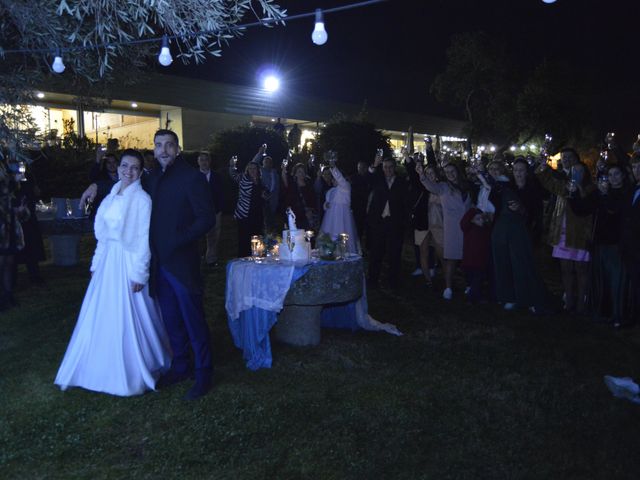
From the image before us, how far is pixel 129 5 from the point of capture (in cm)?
577

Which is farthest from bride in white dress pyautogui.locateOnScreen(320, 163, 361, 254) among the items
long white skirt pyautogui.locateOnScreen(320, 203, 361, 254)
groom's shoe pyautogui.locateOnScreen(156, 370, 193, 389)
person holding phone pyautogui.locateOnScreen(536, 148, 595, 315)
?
groom's shoe pyautogui.locateOnScreen(156, 370, 193, 389)

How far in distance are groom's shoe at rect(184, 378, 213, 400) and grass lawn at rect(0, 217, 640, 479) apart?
0.09 metres

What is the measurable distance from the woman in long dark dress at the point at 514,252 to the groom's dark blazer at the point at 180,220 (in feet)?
15.1

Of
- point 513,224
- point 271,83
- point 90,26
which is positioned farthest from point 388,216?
point 271,83

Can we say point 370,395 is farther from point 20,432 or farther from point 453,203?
point 453,203

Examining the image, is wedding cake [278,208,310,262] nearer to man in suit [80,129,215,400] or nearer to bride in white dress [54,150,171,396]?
man in suit [80,129,215,400]

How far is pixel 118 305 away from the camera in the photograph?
17.0ft

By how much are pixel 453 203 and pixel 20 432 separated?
21.9 ft

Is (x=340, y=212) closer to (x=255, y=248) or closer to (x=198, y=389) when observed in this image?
(x=255, y=248)

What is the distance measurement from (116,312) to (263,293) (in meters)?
1.40

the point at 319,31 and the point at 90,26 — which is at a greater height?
the point at 90,26

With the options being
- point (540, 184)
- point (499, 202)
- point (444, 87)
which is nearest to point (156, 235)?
point (499, 202)

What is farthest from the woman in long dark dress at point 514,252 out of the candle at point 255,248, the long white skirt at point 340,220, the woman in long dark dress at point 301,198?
the woman in long dark dress at point 301,198

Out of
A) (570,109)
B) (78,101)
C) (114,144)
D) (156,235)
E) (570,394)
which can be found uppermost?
(570,109)
